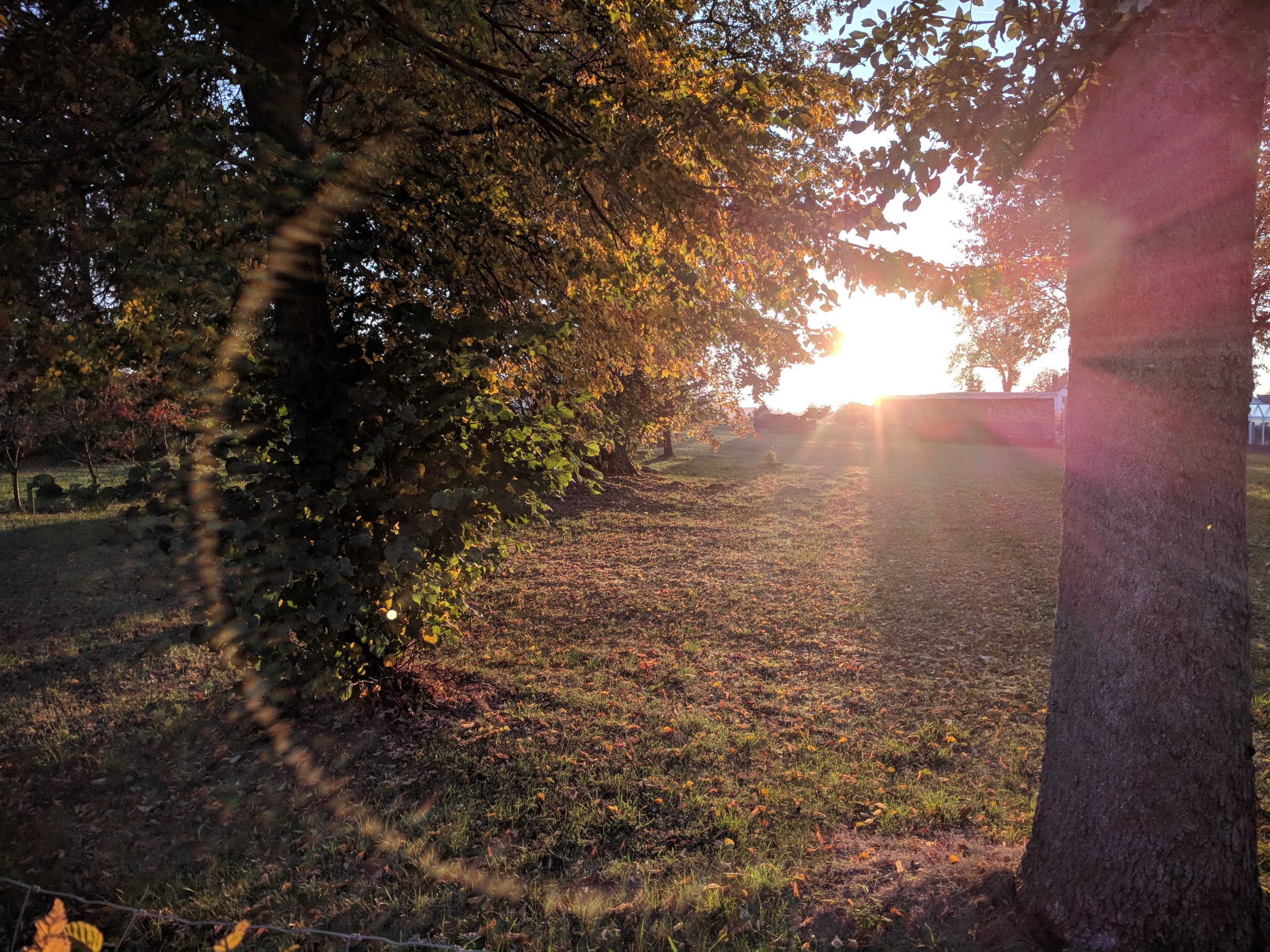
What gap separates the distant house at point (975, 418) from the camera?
41.5 metres

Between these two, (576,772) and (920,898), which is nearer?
(920,898)

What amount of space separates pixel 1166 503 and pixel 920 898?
2212 mm

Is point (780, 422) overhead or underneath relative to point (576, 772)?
overhead

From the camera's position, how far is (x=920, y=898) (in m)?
3.39

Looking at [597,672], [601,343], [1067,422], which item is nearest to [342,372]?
[601,343]

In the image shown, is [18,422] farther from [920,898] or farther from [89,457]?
[920,898]

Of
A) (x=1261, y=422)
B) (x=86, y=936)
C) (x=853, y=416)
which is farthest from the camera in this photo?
(x=853, y=416)

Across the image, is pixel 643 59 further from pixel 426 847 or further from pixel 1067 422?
pixel 426 847

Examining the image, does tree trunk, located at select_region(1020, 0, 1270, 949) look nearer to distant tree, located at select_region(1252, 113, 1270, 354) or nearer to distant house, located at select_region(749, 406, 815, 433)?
distant tree, located at select_region(1252, 113, 1270, 354)

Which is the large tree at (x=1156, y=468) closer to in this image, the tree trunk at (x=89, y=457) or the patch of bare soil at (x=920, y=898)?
the patch of bare soil at (x=920, y=898)

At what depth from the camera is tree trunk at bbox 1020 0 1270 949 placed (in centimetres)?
271

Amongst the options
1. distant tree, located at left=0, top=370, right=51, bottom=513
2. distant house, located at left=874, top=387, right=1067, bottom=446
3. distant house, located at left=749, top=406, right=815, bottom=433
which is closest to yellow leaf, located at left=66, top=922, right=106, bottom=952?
distant tree, located at left=0, top=370, right=51, bottom=513

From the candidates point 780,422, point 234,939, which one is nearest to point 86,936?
point 234,939

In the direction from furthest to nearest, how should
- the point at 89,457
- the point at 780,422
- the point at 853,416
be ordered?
1. the point at 780,422
2. the point at 853,416
3. the point at 89,457
